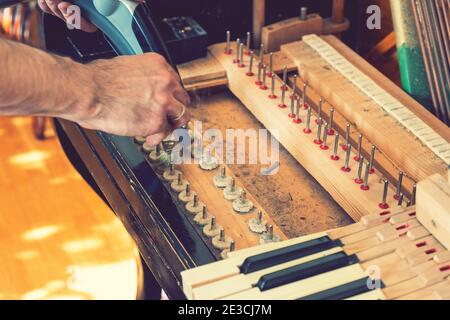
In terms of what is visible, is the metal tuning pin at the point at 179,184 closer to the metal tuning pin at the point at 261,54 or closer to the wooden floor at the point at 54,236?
the metal tuning pin at the point at 261,54

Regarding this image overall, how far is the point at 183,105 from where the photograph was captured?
1991mm

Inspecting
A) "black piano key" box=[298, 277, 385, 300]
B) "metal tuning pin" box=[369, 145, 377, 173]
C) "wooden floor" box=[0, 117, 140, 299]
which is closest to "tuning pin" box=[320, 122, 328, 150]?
"metal tuning pin" box=[369, 145, 377, 173]

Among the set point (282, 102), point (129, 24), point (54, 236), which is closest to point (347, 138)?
point (282, 102)

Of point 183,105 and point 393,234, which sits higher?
point 183,105

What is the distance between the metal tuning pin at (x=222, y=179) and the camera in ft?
6.91

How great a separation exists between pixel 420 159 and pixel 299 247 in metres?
0.51

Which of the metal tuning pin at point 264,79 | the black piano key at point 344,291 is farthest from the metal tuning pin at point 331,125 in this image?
the black piano key at point 344,291

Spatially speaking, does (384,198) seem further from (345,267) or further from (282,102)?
(282,102)

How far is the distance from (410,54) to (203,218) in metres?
0.81

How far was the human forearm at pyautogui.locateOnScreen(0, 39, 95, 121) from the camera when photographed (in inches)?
→ 67.0

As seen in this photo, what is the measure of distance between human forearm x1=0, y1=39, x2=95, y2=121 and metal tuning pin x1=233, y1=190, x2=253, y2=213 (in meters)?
0.44

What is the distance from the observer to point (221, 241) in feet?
6.28
